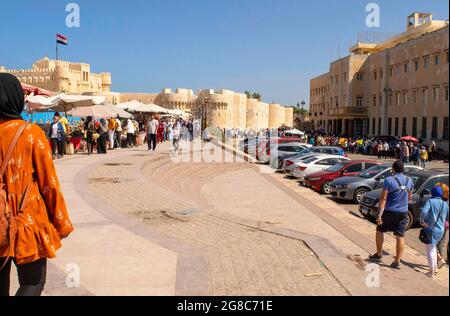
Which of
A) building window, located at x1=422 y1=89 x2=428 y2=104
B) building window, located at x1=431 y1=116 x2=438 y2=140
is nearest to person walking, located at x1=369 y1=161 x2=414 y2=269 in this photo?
building window, located at x1=431 y1=116 x2=438 y2=140

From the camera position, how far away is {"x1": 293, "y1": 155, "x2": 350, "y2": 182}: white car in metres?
19.4

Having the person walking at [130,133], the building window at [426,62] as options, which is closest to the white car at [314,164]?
the person walking at [130,133]

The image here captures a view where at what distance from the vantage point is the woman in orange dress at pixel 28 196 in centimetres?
319

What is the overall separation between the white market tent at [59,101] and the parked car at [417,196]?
13059 mm

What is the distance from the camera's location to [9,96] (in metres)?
3.22

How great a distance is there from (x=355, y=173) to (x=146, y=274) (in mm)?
13050

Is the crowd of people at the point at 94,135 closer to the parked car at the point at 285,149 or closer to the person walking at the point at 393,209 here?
the parked car at the point at 285,149

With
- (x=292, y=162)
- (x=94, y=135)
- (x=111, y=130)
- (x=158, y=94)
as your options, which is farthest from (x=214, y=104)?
(x=94, y=135)

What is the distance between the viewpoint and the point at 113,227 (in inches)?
298

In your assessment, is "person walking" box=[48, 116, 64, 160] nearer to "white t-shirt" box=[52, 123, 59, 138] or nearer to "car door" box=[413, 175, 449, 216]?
"white t-shirt" box=[52, 123, 59, 138]

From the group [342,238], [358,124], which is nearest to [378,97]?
[358,124]

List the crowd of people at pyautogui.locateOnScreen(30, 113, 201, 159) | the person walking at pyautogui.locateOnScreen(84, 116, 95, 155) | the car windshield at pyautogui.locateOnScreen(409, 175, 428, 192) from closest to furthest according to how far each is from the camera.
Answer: the car windshield at pyautogui.locateOnScreen(409, 175, 428, 192) → the crowd of people at pyautogui.locateOnScreen(30, 113, 201, 159) → the person walking at pyautogui.locateOnScreen(84, 116, 95, 155)

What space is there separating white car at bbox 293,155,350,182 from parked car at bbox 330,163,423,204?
12.5ft
